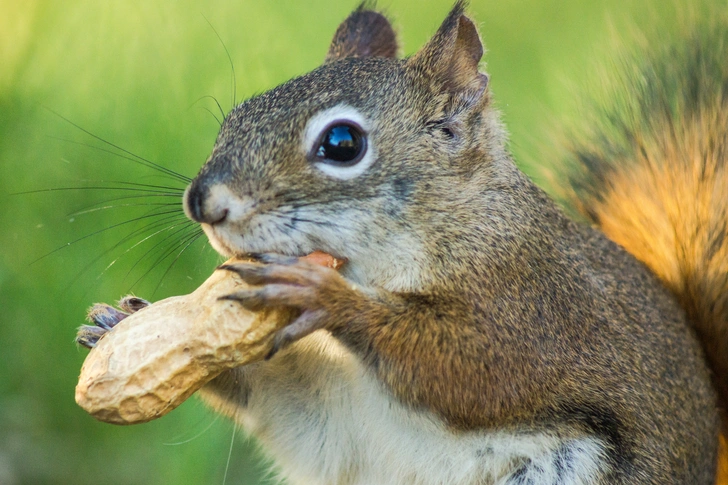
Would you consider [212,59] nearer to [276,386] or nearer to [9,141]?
[9,141]

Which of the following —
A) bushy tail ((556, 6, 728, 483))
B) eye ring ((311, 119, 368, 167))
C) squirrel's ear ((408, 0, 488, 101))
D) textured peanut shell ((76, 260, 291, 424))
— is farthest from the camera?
bushy tail ((556, 6, 728, 483))

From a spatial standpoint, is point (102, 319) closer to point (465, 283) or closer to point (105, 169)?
point (465, 283)

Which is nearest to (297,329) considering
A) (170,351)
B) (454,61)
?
(170,351)

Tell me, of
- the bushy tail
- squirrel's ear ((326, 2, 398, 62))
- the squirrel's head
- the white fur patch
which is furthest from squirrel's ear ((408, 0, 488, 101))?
the bushy tail

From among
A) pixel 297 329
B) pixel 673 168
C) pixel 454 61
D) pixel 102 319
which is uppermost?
pixel 673 168

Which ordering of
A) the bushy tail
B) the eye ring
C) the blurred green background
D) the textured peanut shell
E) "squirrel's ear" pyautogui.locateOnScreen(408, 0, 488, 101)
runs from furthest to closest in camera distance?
the blurred green background < the bushy tail < "squirrel's ear" pyautogui.locateOnScreen(408, 0, 488, 101) < the eye ring < the textured peanut shell

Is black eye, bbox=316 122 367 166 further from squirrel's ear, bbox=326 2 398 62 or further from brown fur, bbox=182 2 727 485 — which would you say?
squirrel's ear, bbox=326 2 398 62

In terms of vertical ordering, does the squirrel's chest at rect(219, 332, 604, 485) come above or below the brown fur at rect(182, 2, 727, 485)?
below
